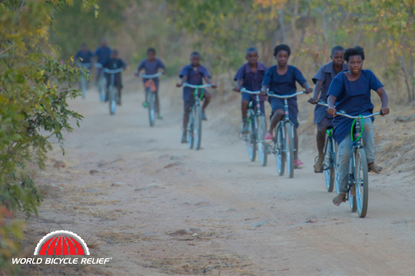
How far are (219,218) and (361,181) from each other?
1.66 metres

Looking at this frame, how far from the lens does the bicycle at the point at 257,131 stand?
11.6 metres

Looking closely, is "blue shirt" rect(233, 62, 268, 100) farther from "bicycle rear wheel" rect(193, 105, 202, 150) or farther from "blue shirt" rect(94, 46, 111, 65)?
"blue shirt" rect(94, 46, 111, 65)

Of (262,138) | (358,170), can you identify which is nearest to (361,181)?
(358,170)

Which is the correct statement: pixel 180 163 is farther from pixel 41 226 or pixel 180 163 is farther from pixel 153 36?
pixel 153 36

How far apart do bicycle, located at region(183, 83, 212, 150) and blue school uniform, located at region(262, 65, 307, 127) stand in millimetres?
3279

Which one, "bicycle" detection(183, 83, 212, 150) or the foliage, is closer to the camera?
the foliage

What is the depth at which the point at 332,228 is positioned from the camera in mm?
6512

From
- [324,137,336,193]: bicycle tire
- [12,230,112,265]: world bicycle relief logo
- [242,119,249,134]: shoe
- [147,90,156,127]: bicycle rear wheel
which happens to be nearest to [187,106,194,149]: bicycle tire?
[242,119,249,134]: shoe

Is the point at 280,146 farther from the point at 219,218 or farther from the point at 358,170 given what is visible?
the point at 358,170

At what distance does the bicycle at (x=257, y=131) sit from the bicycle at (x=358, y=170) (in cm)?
414

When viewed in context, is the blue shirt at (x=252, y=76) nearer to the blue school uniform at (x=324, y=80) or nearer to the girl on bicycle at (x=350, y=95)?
the blue school uniform at (x=324, y=80)

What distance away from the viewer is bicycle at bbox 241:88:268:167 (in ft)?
37.9

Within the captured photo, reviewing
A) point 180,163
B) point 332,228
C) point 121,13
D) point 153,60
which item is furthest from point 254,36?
point 121,13

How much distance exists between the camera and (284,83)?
1030 centimetres
